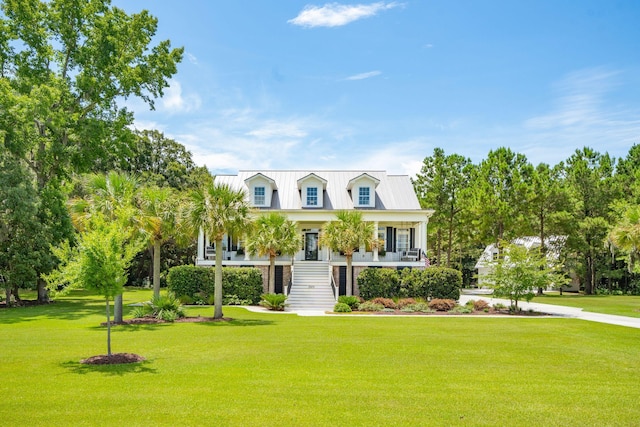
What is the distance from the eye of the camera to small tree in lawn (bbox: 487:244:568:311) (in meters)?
24.8

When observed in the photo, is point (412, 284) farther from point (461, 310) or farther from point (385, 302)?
point (461, 310)

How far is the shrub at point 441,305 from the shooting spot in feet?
85.0

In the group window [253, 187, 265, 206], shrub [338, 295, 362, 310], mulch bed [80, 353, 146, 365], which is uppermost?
window [253, 187, 265, 206]

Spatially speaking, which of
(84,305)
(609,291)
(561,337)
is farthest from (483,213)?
(84,305)

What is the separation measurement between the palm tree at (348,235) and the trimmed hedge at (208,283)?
177 inches

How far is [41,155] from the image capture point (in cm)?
2870

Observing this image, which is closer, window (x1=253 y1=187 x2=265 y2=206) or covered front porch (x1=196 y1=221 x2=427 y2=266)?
covered front porch (x1=196 y1=221 x2=427 y2=266)

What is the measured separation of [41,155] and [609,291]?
156ft

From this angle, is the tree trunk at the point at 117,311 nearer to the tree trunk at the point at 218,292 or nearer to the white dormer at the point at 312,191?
the tree trunk at the point at 218,292

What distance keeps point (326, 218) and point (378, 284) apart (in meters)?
6.01

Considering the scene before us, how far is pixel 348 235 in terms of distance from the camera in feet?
88.9

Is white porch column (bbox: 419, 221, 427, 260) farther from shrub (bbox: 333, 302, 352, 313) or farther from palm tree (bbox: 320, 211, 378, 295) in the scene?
shrub (bbox: 333, 302, 352, 313)

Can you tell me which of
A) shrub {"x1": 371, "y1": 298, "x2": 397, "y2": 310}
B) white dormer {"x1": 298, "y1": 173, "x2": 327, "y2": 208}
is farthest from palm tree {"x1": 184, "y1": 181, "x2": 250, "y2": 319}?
white dormer {"x1": 298, "y1": 173, "x2": 327, "y2": 208}

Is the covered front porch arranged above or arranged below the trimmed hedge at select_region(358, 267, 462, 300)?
above
